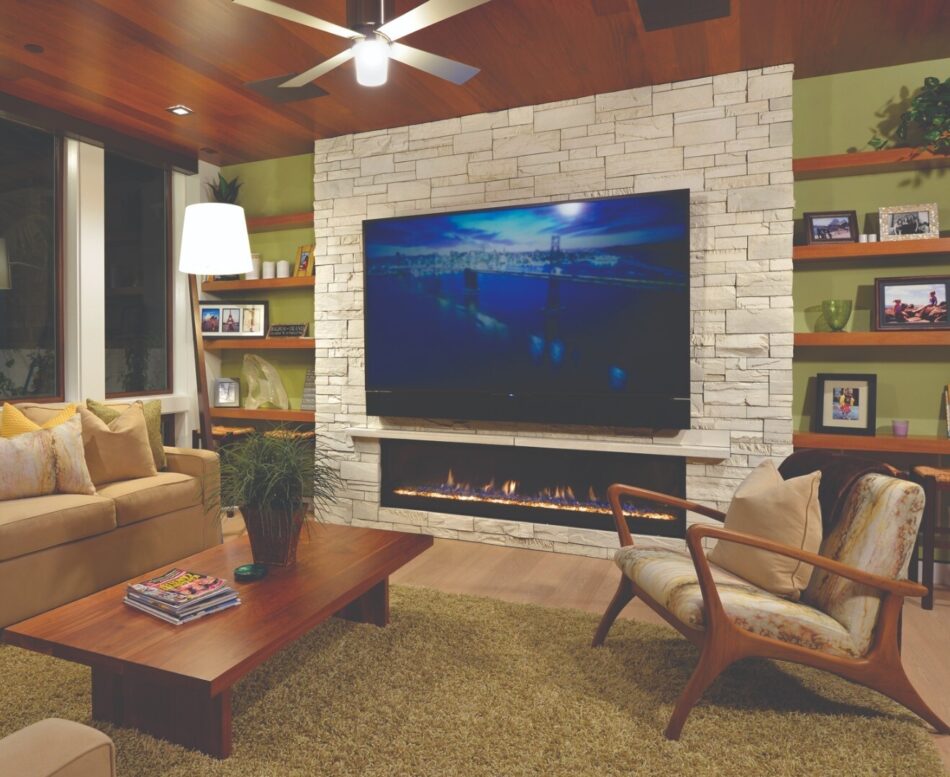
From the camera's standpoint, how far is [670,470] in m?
3.76

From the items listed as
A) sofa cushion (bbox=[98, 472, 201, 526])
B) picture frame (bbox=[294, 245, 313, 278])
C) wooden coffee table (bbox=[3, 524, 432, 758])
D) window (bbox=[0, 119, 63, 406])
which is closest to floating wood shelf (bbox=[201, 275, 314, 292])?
picture frame (bbox=[294, 245, 313, 278])

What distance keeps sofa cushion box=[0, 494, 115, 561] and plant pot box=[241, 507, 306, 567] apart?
1.08 meters

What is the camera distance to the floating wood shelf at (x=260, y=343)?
464cm

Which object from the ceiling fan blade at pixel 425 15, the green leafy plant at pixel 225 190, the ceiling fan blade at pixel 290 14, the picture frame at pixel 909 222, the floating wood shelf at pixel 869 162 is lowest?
the picture frame at pixel 909 222

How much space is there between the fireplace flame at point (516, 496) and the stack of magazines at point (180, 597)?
7.18 feet

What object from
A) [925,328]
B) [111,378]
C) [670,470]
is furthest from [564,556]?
[111,378]

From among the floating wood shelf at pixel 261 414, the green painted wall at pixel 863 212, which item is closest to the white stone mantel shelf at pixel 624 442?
the green painted wall at pixel 863 212

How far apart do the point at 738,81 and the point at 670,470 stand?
2109 millimetres

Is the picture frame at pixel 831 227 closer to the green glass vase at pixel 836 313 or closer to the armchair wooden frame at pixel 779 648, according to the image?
the green glass vase at pixel 836 313

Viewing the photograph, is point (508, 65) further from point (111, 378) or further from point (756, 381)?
point (111, 378)

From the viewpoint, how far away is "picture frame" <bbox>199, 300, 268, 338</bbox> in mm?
4949

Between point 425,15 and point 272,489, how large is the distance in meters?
1.67

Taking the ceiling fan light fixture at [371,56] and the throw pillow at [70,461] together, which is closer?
the ceiling fan light fixture at [371,56]

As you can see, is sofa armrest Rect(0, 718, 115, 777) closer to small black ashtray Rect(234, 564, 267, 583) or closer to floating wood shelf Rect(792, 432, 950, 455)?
small black ashtray Rect(234, 564, 267, 583)
